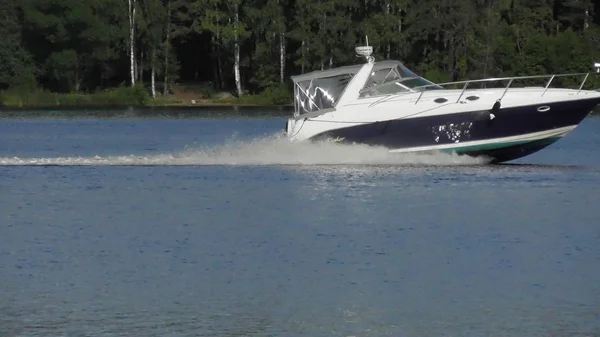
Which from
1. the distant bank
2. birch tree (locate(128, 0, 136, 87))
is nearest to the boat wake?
the distant bank

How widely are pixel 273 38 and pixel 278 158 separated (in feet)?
170

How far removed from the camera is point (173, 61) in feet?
300

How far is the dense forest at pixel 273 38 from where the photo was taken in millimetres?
86062

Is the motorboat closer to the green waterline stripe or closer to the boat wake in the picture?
the green waterline stripe

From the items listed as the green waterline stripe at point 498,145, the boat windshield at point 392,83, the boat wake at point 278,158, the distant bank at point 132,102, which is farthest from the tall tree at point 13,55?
the green waterline stripe at point 498,145

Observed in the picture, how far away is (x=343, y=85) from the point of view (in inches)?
1465

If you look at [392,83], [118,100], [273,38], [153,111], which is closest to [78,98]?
[118,100]

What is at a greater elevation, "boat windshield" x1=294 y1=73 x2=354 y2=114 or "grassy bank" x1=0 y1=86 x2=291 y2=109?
"boat windshield" x1=294 y1=73 x2=354 y2=114

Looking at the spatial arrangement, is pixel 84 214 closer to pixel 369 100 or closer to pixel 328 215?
pixel 328 215

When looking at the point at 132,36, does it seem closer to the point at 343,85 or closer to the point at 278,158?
the point at 278,158

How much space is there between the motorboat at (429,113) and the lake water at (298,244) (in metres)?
0.53

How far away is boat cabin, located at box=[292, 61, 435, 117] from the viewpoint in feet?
121

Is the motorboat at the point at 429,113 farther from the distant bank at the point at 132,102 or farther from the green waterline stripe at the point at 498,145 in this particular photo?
the distant bank at the point at 132,102

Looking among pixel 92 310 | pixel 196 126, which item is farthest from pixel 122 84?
pixel 92 310
